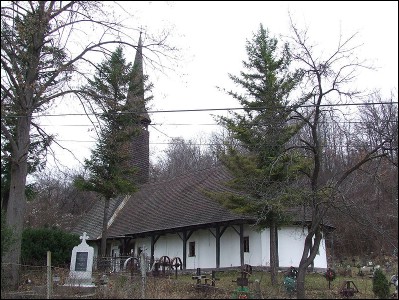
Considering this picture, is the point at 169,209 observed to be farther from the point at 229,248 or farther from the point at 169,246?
the point at 229,248

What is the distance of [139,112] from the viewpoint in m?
18.7

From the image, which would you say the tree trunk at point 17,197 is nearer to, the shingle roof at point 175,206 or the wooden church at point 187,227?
the wooden church at point 187,227

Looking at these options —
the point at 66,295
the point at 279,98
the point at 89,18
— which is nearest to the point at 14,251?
the point at 66,295

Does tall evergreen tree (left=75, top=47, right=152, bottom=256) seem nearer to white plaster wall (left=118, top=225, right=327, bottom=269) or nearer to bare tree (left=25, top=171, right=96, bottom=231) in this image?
white plaster wall (left=118, top=225, right=327, bottom=269)

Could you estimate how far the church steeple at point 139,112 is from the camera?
2006 cm

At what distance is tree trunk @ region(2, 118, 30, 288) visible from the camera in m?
16.8

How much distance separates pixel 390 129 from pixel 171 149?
5019 cm

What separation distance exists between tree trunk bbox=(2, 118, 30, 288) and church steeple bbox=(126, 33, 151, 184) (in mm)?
4248

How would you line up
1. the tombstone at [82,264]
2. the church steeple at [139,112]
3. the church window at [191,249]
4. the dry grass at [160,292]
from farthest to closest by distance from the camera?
the church window at [191,249], the church steeple at [139,112], the tombstone at [82,264], the dry grass at [160,292]

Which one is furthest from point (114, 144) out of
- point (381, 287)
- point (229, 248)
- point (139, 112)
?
point (381, 287)

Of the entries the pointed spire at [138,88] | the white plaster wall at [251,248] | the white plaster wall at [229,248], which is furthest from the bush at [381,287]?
the white plaster wall at [229,248]

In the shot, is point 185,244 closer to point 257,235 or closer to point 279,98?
point 257,235

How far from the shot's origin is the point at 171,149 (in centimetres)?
6469

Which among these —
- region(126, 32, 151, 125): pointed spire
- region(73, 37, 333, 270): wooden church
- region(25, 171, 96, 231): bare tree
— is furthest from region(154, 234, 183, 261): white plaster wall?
region(25, 171, 96, 231): bare tree
